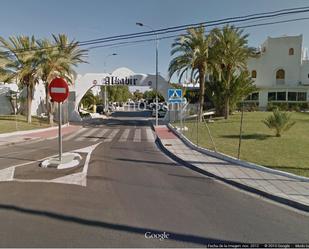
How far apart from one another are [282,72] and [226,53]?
19021mm

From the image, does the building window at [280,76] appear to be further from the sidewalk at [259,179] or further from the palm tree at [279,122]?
the sidewalk at [259,179]

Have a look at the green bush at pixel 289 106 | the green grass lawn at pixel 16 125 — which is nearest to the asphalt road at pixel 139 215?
the green grass lawn at pixel 16 125

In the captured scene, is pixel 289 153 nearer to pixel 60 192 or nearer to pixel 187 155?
A: pixel 187 155

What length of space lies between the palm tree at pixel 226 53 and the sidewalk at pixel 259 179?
644 inches

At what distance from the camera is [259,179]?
6.89 m

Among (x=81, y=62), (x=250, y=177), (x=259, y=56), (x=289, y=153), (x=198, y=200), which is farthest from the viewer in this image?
(x=259, y=56)

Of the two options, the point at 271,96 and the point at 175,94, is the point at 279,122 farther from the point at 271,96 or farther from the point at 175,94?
the point at 271,96

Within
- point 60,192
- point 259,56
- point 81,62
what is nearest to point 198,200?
point 60,192

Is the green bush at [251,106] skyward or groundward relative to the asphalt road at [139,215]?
skyward

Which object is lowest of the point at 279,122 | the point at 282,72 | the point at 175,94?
the point at 279,122

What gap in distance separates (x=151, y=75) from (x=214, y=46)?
31.3 feet

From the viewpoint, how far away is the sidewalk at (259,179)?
560 centimetres

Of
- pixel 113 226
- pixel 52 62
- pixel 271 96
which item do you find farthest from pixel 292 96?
pixel 113 226

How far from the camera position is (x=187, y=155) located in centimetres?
1031
